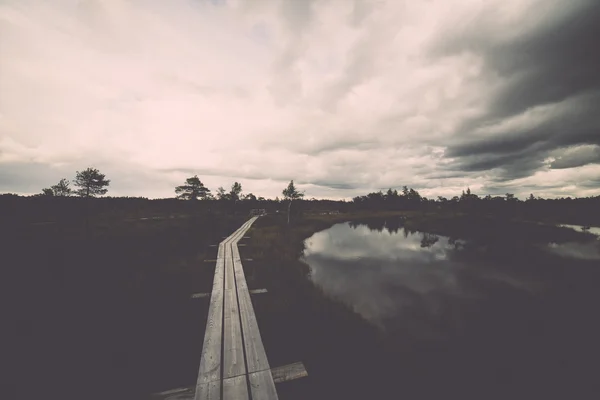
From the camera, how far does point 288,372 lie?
5645 millimetres

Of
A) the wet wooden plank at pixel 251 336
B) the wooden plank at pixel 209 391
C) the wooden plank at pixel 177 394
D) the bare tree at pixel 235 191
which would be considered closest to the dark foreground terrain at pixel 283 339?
the wooden plank at pixel 177 394

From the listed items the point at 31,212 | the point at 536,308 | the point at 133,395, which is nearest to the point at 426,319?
the point at 536,308

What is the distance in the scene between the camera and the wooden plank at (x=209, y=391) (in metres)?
4.77

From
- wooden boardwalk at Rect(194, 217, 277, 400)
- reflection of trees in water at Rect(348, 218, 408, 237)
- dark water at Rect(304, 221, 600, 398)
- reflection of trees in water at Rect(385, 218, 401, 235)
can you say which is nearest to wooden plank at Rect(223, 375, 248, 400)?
wooden boardwalk at Rect(194, 217, 277, 400)

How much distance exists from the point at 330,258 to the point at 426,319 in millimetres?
12490

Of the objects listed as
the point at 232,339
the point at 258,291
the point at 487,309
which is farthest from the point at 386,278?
the point at 232,339

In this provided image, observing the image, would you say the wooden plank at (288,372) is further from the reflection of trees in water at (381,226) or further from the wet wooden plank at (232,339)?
the reflection of trees in water at (381,226)

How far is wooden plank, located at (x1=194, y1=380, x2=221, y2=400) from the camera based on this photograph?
15.6 ft

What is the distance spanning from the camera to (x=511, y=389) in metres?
6.42

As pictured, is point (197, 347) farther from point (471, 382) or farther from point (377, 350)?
point (471, 382)

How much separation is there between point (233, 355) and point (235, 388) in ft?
3.65

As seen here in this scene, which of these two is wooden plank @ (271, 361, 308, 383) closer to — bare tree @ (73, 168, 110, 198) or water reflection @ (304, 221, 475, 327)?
water reflection @ (304, 221, 475, 327)

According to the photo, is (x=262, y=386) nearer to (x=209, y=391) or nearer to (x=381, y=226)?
(x=209, y=391)

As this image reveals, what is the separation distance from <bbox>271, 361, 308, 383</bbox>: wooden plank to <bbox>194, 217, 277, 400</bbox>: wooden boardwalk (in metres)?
0.23
